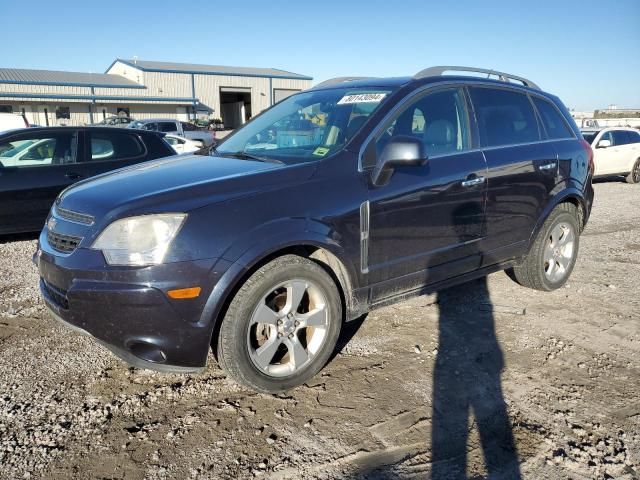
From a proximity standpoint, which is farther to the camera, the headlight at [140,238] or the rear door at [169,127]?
the rear door at [169,127]

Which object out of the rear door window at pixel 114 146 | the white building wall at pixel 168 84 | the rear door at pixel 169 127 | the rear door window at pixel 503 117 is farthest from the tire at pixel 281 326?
the white building wall at pixel 168 84

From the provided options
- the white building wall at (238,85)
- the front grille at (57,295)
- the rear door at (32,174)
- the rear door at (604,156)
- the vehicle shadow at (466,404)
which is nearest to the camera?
the vehicle shadow at (466,404)

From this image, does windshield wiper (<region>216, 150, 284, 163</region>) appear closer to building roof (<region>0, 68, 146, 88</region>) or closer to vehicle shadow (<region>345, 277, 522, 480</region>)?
vehicle shadow (<region>345, 277, 522, 480</region>)

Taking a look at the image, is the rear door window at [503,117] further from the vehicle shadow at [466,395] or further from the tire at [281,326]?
the tire at [281,326]

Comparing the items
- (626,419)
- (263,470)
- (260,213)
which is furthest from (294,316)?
(626,419)

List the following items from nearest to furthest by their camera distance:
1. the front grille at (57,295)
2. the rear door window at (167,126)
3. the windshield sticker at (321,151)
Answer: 1. the front grille at (57,295)
2. the windshield sticker at (321,151)
3. the rear door window at (167,126)

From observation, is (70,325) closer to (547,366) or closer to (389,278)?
(389,278)

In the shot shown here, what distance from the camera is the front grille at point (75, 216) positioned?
8.77 feet

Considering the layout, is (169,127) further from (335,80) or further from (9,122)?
(335,80)

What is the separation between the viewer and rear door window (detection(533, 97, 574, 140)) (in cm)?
444

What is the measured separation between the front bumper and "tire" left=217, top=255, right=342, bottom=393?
0.57ft

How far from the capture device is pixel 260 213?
8.68 feet

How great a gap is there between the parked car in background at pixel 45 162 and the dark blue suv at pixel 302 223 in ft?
10.7

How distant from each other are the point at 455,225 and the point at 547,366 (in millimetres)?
1111
